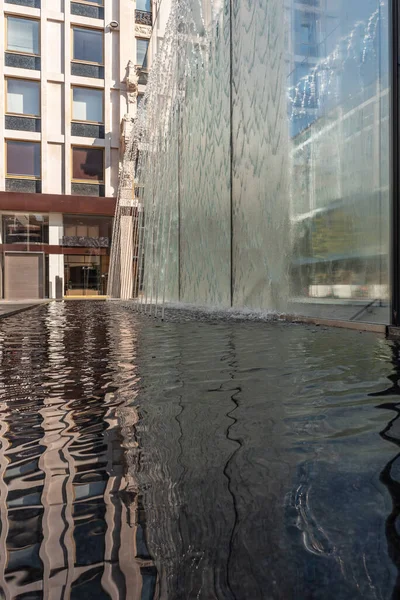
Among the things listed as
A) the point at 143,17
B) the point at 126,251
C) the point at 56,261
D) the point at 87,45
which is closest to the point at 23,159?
the point at 56,261

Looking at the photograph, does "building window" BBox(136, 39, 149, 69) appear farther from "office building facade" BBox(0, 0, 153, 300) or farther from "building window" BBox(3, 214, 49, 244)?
"building window" BBox(3, 214, 49, 244)

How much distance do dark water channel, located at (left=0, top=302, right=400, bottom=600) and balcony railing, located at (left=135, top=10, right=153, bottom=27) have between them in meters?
26.6

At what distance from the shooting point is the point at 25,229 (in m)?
24.0

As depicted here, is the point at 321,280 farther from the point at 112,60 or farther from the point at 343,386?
the point at 112,60

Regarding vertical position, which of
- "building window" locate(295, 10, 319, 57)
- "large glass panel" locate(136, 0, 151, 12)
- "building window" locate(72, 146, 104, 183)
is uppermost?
"large glass panel" locate(136, 0, 151, 12)

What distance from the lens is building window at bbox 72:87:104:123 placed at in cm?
2462

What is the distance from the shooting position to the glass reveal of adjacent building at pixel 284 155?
6469 millimetres

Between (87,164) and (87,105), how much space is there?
2751 mm

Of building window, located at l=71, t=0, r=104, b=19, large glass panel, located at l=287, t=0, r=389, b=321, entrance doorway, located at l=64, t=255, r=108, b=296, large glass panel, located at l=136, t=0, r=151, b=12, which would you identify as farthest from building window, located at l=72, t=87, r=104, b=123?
large glass panel, located at l=287, t=0, r=389, b=321

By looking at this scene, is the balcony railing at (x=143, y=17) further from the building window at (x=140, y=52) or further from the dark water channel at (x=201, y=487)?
the dark water channel at (x=201, y=487)

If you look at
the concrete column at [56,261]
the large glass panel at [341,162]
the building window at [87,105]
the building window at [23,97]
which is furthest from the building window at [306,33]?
the building window at [23,97]

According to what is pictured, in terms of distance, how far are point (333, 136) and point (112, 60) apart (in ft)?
67.8

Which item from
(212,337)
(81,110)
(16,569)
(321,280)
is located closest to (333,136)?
(321,280)

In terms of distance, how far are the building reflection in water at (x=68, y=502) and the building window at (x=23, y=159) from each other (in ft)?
74.8
